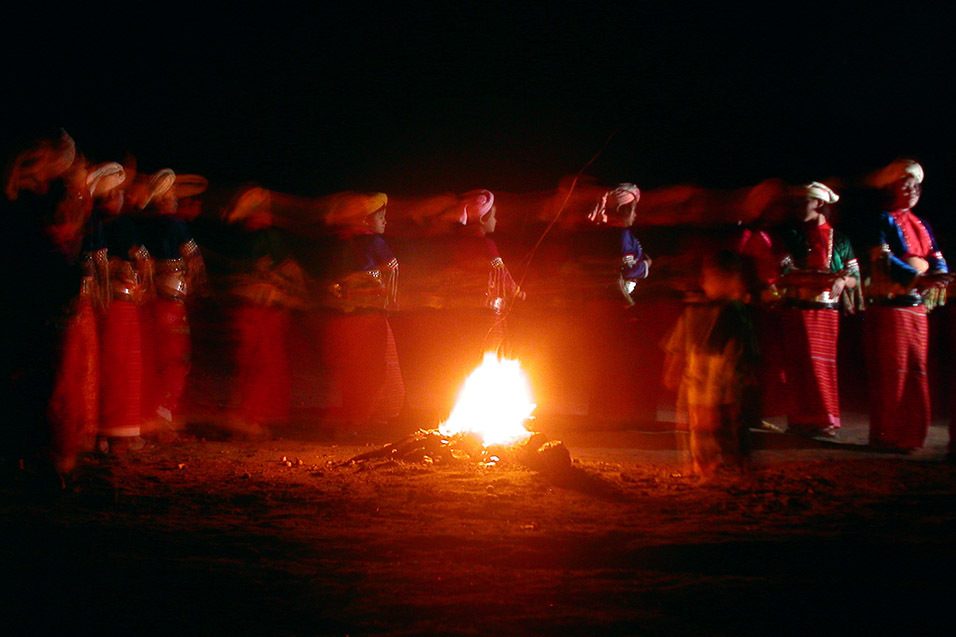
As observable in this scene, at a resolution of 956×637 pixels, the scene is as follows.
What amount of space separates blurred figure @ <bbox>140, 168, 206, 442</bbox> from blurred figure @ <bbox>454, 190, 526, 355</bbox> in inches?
99.6

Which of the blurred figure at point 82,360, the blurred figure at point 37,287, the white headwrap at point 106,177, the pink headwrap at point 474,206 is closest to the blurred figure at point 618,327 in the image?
the pink headwrap at point 474,206

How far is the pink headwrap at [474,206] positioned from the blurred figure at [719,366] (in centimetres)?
300

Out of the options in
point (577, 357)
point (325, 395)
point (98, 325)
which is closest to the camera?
point (98, 325)

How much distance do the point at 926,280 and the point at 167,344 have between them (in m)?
6.31

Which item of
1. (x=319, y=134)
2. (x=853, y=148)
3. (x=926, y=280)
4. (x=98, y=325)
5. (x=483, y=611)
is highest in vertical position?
(x=319, y=134)

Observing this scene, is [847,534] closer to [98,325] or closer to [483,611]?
[483,611]

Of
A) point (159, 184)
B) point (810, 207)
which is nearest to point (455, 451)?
point (159, 184)

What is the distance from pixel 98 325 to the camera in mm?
6188

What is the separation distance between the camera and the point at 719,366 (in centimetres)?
523

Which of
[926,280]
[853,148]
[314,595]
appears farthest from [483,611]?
[853,148]

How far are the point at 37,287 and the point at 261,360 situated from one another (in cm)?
234

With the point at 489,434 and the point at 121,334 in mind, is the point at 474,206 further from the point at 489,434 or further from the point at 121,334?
the point at 121,334

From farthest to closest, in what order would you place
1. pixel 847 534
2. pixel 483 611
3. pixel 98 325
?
1. pixel 98 325
2. pixel 847 534
3. pixel 483 611

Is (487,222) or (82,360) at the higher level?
(487,222)
